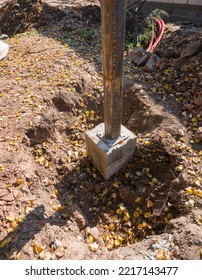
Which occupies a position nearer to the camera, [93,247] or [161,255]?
[161,255]

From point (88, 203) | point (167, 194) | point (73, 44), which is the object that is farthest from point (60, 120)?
point (73, 44)

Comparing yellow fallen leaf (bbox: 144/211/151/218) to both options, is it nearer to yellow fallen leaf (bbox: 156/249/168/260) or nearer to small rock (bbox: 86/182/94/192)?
yellow fallen leaf (bbox: 156/249/168/260)

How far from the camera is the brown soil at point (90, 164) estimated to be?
2295 mm

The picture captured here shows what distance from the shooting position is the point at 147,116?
371 centimetres

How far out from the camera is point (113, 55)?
204 centimetres

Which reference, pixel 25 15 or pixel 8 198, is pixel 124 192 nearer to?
pixel 8 198

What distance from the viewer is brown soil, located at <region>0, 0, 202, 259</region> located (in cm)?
229

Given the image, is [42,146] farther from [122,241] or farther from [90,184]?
[122,241]

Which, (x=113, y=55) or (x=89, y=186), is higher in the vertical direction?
(x=113, y=55)

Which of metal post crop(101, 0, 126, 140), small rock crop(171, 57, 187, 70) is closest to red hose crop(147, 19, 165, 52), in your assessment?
small rock crop(171, 57, 187, 70)

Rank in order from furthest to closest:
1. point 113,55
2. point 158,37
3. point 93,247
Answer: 1. point 158,37
2. point 93,247
3. point 113,55

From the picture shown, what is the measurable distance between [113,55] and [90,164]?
5.94 feet

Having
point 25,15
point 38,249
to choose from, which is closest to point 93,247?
point 38,249

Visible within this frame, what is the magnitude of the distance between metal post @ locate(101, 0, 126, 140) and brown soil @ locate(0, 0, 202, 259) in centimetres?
90
